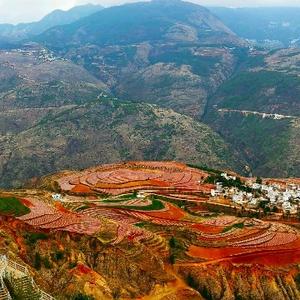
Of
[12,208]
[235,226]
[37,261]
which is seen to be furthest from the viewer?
[235,226]

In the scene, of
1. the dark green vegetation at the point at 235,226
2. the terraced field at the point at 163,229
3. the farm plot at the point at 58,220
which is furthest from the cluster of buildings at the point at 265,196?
the farm plot at the point at 58,220

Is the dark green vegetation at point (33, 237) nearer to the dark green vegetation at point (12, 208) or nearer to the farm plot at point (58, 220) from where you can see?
the farm plot at point (58, 220)

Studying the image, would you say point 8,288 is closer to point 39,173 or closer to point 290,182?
point 290,182

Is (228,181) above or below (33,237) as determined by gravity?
below

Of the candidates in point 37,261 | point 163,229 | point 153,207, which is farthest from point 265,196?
point 37,261

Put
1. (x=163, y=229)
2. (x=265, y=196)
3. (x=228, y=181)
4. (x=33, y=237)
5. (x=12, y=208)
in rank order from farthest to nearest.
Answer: (x=228, y=181)
(x=265, y=196)
(x=163, y=229)
(x=12, y=208)
(x=33, y=237)

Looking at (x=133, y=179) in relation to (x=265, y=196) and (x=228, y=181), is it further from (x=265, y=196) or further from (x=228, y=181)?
(x=265, y=196)

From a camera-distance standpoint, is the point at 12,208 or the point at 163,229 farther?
the point at 163,229
